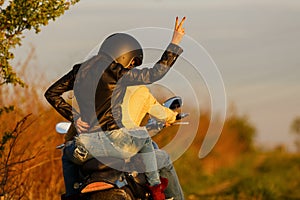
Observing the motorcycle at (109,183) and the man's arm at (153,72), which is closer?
the motorcycle at (109,183)

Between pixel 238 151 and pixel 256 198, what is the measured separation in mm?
22678

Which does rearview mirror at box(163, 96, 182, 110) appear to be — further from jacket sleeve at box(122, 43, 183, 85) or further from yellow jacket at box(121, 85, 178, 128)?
jacket sleeve at box(122, 43, 183, 85)

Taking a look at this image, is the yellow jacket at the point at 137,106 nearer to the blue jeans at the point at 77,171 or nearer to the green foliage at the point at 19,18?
the blue jeans at the point at 77,171

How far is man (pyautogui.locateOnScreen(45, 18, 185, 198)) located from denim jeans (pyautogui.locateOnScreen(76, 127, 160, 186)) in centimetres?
14

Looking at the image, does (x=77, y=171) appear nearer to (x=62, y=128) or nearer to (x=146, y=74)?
(x=62, y=128)

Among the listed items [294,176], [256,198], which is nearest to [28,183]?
[256,198]

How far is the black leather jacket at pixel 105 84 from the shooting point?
269 inches

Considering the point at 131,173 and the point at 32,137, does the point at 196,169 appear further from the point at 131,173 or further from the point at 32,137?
the point at 131,173

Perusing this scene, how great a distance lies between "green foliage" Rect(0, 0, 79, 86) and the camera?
8719mm

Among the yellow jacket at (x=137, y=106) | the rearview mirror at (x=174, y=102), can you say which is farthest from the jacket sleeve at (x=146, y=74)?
the rearview mirror at (x=174, y=102)

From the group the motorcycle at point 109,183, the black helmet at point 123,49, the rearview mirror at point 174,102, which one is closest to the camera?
the motorcycle at point 109,183

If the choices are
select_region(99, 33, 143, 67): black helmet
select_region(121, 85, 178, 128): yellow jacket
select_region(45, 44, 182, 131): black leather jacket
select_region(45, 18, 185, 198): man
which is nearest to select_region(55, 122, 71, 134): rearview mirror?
select_region(45, 18, 185, 198): man

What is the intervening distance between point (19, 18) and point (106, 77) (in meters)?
2.33

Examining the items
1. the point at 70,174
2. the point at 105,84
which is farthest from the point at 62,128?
the point at 105,84
